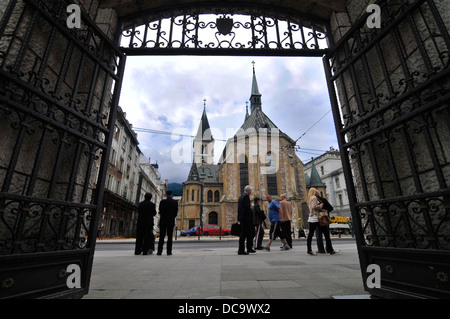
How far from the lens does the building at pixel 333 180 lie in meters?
38.0

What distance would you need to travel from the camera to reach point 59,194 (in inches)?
101

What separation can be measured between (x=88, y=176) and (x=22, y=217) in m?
0.75

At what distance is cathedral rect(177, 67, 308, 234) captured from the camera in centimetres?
3128

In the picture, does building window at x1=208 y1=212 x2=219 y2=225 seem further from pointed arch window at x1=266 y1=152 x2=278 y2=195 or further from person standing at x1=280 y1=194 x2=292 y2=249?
person standing at x1=280 y1=194 x2=292 y2=249

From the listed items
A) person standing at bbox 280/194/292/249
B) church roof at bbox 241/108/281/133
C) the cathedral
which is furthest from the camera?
church roof at bbox 241/108/281/133

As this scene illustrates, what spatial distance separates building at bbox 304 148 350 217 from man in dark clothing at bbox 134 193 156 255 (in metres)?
32.6

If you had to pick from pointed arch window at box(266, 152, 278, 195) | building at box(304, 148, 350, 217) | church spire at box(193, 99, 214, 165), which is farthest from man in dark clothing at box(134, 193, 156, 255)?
church spire at box(193, 99, 214, 165)

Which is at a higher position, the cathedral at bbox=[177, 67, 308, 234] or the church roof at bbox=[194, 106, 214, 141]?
the church roof at bbox=[194, 106, 214, 141]

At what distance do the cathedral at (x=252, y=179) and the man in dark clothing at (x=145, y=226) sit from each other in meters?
23.5

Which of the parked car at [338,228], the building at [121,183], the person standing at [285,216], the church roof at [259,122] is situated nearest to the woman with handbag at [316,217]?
the person standing at [285,216]

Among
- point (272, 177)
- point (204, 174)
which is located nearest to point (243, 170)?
point (272, 177)

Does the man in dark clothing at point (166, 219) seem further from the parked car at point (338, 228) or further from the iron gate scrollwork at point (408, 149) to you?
the parked car at point (338, 228)
